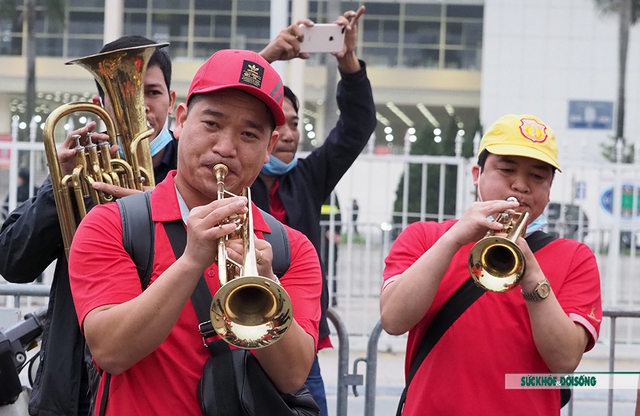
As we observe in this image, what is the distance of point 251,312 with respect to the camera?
2.02 metres

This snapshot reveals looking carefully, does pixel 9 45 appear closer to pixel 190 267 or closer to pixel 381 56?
pixel 381 56

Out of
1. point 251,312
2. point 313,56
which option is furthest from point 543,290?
point 313,56

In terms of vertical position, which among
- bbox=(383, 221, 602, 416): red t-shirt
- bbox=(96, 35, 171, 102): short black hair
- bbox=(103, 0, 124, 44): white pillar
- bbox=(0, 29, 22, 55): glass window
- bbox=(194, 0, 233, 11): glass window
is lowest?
bbox=(383, 221, 602, 416): red t-shirt

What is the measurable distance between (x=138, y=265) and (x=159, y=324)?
220 mm

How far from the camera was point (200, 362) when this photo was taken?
2.17m

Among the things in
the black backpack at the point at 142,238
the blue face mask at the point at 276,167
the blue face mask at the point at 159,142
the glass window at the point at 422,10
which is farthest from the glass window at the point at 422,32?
the black backpack at the point at 142,238

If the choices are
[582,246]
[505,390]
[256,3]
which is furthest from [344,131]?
[256,3]

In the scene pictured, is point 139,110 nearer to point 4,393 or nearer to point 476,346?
point 4,393

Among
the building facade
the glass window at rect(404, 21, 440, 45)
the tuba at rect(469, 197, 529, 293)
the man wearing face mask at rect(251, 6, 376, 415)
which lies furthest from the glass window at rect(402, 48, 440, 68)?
the tuba at rect(469, 197, 529, 293)

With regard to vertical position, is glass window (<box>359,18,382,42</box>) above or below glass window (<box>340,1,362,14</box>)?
below

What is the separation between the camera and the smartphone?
3.98 metres

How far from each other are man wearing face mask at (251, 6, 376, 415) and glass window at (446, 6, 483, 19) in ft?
109

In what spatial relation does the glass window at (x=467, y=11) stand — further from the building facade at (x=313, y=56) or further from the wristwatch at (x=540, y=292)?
the wristwatch at (x=540, y=292)

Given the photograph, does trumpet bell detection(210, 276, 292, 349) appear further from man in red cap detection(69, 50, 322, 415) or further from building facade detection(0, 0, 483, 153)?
building facade detection(0, 0, 483, 153)
